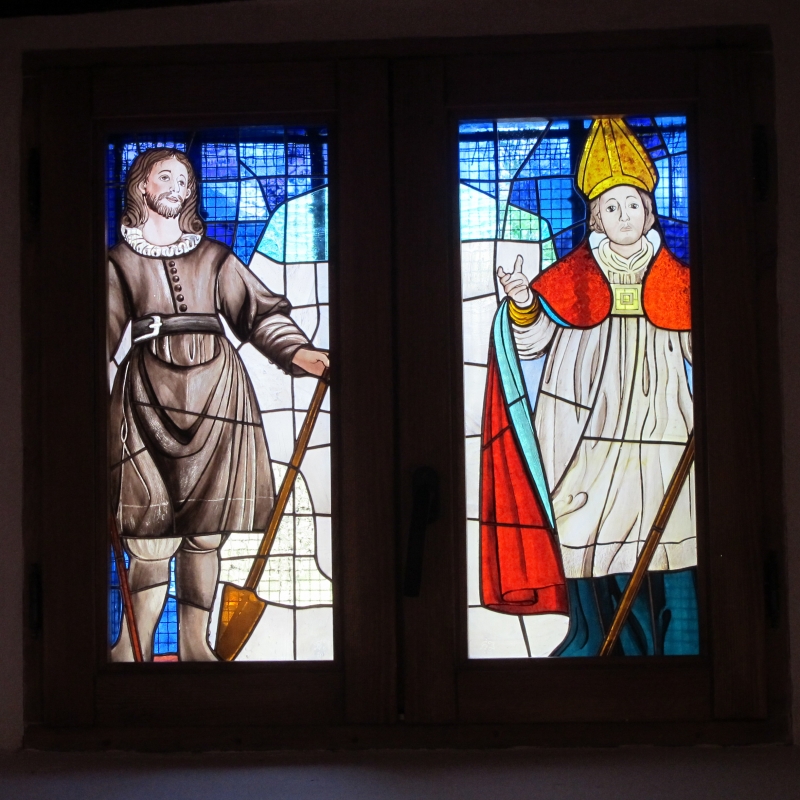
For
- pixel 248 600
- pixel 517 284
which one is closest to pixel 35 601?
pixel 248 600

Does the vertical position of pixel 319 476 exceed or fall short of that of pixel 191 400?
it falls short

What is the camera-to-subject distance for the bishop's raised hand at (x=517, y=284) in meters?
1.72

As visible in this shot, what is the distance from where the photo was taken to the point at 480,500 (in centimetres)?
171

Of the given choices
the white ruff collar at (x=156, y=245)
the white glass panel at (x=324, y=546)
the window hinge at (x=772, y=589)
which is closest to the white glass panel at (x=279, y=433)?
the white glass panel at (x=324, y=546)

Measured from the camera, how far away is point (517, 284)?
1718 millimetres

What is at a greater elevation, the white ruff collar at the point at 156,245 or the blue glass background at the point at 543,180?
the blue glass background at the point at 543,180

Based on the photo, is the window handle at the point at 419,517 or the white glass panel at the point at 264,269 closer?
the window handle at the point at 419,517

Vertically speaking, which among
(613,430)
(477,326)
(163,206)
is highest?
(163,206)

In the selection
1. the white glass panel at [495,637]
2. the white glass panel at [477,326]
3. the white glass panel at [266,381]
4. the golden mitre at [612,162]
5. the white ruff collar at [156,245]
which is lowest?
the white glass panel at [495,637]

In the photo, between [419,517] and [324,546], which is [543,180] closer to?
[419,517]

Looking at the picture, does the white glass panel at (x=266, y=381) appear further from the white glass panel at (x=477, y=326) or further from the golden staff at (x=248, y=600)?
the white glass panel at (x=477, y=326)

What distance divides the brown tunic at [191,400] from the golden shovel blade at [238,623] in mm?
143

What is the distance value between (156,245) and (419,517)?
2.48ft

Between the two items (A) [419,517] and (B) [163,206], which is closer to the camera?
(A) [419,517]
